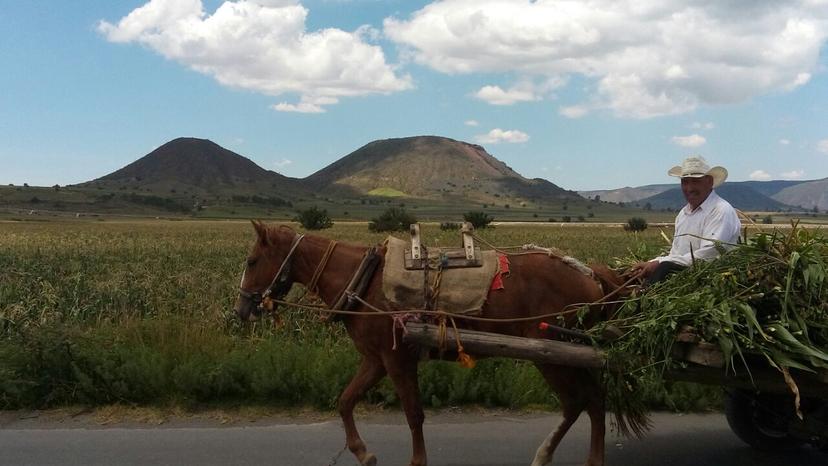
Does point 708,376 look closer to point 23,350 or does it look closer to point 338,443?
point 338,443

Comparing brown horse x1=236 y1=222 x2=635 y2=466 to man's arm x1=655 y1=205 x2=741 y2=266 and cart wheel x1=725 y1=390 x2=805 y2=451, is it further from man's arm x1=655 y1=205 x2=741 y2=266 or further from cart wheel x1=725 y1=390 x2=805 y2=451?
cart wheel x1=725 y1=390 x2=805 y2=451

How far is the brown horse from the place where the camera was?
4711 mm

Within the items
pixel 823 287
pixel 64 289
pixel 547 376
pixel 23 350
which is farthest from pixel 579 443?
pixel 64 289

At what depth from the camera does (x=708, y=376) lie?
4.13 meters

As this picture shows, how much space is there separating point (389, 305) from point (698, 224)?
2.48m

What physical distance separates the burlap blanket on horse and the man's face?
1683 millimetres

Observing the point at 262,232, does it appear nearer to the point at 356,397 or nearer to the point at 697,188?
the point at 356,397

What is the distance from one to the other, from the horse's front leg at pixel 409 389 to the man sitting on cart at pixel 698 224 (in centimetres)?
196

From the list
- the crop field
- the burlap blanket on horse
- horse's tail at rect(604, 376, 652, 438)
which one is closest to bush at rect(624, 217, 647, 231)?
the crop field

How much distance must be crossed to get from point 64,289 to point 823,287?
10031 mm

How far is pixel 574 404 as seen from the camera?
493 centimetres

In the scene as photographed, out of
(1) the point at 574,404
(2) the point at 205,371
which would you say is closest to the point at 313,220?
(2) the point at 205,371

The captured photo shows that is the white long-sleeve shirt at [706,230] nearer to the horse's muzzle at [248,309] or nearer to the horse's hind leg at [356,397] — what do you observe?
the horse's hind leg at [356,397]

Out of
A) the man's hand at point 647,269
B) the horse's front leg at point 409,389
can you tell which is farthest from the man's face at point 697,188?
the horse's front leg at point 409,389
